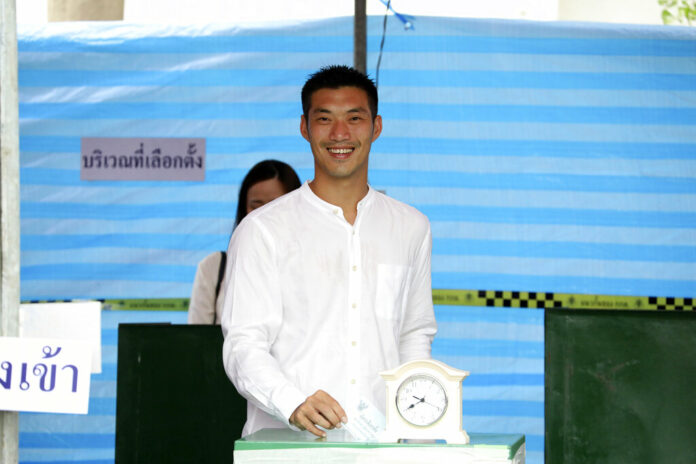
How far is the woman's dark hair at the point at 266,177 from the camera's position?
4.11m

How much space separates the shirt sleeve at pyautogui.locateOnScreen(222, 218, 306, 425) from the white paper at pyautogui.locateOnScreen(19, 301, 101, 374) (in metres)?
0.37

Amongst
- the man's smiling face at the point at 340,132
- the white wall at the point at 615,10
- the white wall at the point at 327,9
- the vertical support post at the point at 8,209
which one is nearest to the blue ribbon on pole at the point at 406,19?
the white wall at the point at 327,9

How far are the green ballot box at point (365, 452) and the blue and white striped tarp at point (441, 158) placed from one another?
2.50 m

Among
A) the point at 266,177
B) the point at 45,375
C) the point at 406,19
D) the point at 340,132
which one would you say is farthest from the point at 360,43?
the point at 45,375

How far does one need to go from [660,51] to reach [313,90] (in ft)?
7.97

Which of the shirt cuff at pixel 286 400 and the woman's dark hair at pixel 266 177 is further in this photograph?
the woman's dark hair at pixel 266 177

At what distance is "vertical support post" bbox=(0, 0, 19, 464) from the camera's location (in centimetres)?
223

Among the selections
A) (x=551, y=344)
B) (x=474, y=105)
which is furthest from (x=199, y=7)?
(x=551, y=344)

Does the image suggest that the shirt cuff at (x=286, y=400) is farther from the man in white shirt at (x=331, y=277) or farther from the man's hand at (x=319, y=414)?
the man in white shirt at (x=331, y=277)

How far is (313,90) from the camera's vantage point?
2.75 meters

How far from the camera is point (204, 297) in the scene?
4203 mm

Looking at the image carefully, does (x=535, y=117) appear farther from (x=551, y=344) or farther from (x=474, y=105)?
(x=551, y=344)

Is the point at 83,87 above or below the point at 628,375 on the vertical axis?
above

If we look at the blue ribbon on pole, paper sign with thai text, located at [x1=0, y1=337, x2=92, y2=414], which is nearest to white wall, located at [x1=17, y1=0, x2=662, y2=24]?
the blue ribbon on pole
